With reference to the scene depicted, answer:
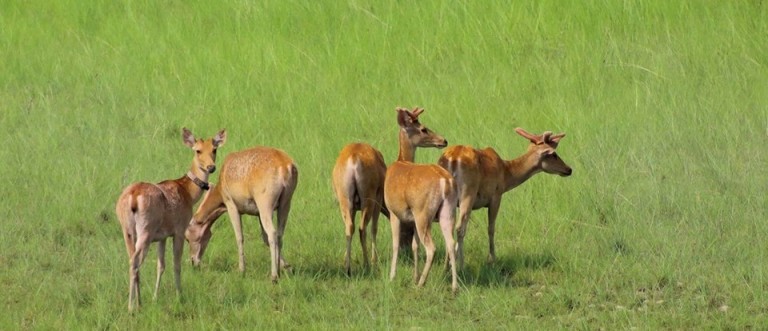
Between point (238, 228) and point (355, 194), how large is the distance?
1043mm

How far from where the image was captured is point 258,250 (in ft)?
48.5

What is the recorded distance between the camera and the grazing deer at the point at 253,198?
44.9 feet

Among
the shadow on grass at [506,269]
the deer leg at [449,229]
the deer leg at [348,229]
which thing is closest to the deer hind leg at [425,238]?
the deer leg at [449,229]

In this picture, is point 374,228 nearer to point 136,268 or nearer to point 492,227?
point 492,227

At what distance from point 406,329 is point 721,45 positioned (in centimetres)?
844

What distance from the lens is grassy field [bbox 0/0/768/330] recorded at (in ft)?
42.9

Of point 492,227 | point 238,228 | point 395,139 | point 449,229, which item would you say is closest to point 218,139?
point 238,228

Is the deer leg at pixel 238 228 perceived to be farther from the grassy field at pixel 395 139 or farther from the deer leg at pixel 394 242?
the deer leg at pixel 394 242

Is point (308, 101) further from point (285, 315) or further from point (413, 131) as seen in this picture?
point (285, 315)

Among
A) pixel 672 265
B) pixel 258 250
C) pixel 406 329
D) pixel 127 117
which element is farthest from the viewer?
pixel 127 117

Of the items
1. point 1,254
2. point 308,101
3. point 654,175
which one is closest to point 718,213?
point 654,175

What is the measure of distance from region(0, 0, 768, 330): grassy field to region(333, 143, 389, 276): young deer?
1.27ft

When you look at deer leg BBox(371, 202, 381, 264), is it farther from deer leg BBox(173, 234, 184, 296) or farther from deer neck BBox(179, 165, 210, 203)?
deer leg BBox(173, 234, 184, 296)

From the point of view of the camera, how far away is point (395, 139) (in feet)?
57.4
